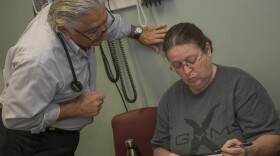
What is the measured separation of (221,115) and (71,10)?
2.72 feet

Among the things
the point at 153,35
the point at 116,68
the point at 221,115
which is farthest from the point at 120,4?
the point at 221,115

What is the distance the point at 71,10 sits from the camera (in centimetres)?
134

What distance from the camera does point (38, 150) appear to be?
1.65 meters

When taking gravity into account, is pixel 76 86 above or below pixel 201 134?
above

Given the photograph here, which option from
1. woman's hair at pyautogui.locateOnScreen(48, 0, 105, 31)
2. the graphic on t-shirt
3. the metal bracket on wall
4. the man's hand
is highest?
woman's hair at pyautogui.locateOnScreen(48, 0, 105, 31)

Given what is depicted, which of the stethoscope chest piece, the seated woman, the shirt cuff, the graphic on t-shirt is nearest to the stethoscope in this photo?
the stethoscope chest piece

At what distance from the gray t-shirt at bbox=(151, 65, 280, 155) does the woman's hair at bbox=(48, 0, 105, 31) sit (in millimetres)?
667

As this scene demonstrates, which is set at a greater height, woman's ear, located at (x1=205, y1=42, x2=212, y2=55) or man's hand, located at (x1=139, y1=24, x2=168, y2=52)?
man's hand, located at (x1=139, y1=24, x2=168, y2=52)

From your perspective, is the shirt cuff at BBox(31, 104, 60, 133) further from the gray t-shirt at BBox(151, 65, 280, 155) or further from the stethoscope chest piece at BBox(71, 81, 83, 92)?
the gray t-shirt at BBox(151, 65, 280, 155)

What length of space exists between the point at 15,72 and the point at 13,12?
42.9 inches

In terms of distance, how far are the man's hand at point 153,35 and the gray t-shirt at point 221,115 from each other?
368 mm

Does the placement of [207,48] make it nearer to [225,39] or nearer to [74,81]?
[225,39]

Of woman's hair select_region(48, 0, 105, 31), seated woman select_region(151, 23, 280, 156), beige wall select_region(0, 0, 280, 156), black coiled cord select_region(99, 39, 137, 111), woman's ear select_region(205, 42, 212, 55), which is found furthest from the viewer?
black coiled cord select_region(99, 39, 137, 111)

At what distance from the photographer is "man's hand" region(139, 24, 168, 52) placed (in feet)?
6.23
